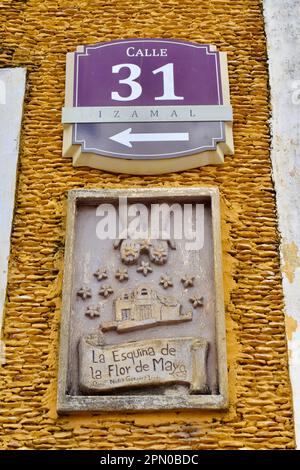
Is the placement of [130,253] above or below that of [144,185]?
below

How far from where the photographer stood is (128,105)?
6.04 m

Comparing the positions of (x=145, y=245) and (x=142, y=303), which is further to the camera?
(x=145, y=245)

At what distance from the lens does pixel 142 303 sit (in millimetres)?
5281

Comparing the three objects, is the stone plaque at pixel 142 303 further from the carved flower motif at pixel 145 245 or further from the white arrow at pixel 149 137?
the white arrow at pixel 149 137

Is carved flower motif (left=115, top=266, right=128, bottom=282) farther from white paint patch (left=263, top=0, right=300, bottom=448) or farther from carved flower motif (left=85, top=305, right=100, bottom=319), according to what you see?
white paint patch (left=263, top=0, right=300, bottom=448)

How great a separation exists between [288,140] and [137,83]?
4.14ft

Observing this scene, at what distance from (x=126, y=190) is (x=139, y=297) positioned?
33.9 inches

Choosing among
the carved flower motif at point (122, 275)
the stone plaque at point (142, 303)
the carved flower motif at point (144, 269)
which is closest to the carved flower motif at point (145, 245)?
the stone plaque at point (142, 303)

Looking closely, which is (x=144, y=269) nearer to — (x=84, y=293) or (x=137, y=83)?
(x=84, y=293)

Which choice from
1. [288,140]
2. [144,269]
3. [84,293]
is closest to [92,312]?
[84,293]

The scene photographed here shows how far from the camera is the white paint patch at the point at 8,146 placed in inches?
219
